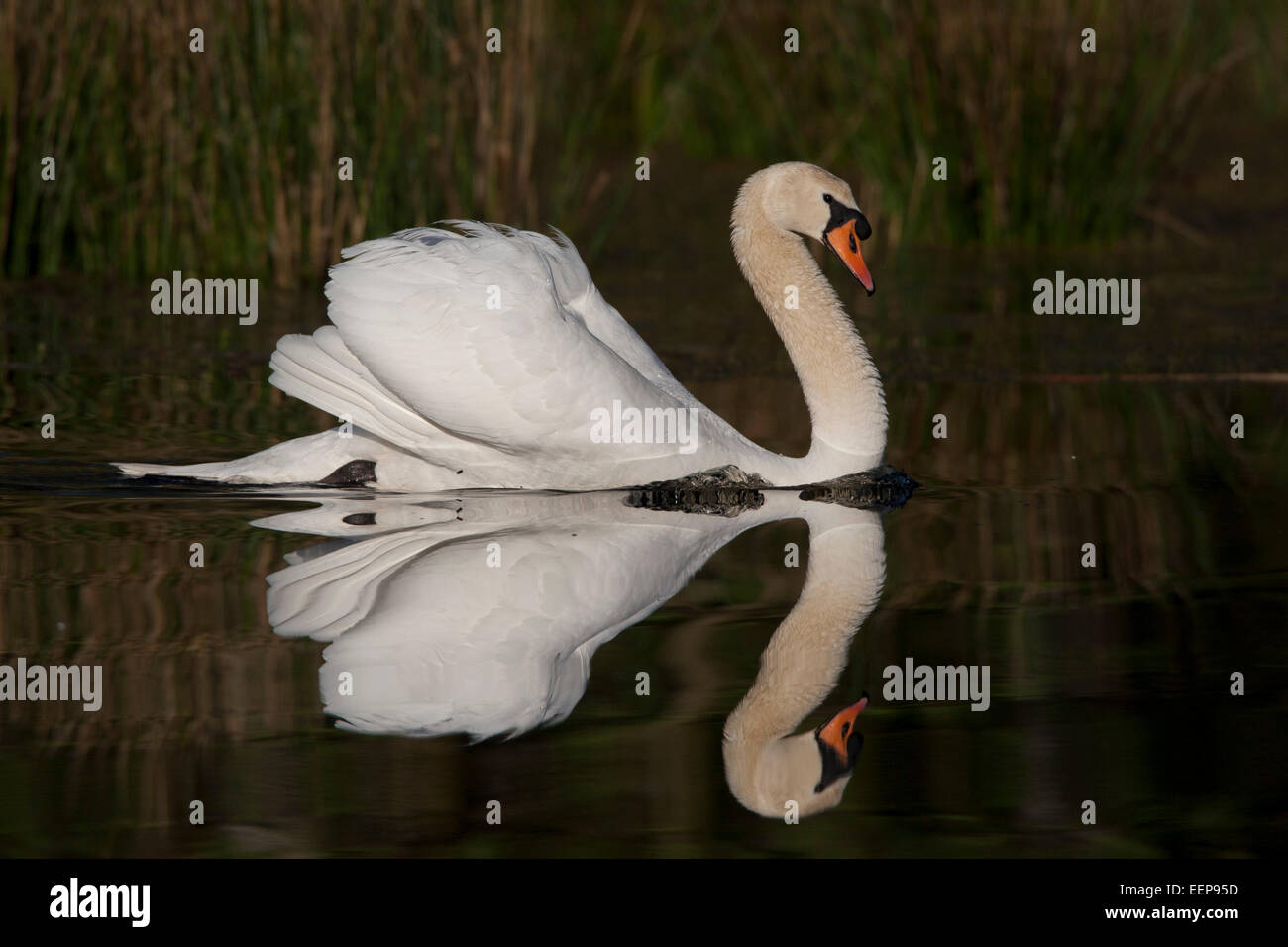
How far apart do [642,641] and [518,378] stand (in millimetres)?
1692

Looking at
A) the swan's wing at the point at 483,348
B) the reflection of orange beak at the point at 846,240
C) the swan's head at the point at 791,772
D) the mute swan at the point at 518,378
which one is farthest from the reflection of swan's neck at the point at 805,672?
the reflection of orange beak at the point at 846,240

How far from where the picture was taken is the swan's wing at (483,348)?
263 inches

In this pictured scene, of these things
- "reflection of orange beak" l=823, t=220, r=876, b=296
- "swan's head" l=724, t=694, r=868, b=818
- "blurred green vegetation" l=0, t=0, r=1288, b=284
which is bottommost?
"swan's head" l=724, t=694, r=868, b=818

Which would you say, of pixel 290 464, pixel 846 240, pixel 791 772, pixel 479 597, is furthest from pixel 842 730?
pixel 846 240

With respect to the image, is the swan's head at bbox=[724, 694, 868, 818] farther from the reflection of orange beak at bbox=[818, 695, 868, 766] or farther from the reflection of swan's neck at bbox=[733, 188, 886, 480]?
the reflection of swan's neck at bbox=[733, 188, 886, 480]

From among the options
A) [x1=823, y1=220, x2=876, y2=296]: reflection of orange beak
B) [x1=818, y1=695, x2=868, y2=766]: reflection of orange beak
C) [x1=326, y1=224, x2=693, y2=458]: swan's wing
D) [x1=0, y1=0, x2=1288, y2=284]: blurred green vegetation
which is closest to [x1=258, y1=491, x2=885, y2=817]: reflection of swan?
[x1=818, y1=695, x2=868, y2=766]: reflection of orange beak

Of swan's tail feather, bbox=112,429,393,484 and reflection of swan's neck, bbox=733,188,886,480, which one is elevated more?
reflection of swan's neck, bbox=733,188,886,480

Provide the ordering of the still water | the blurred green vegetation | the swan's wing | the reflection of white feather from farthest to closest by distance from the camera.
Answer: the blurred green vegetation
the swan's wing
the reflection of white feather
the still water

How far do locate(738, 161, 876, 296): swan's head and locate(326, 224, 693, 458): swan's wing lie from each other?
3.21 feet

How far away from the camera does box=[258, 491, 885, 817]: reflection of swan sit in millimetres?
4516

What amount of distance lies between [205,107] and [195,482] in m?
4.63

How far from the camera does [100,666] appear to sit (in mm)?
4957

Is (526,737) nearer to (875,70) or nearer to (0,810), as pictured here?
(0,810)
